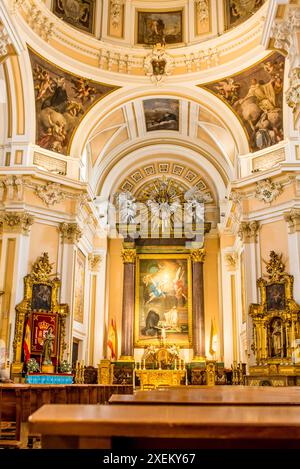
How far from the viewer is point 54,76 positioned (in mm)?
16078

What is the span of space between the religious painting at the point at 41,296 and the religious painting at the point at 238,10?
10.8 metres

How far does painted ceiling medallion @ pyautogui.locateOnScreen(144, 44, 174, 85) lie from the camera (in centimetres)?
1703

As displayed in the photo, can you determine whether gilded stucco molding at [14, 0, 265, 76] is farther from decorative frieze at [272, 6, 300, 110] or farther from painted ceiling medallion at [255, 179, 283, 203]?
decorative frieze at [272, 6, 300, 110]

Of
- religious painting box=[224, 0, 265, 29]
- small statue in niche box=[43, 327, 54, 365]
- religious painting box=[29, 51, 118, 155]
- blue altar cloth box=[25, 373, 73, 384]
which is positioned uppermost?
religious painting box=[224, 0, 265, 29]

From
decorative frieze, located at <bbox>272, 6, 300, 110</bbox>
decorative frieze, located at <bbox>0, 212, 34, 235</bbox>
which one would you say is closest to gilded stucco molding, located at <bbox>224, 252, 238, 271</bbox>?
decorative frieze, located at <bbox>0, 212, 34, 235</bbox>

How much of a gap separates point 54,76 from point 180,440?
16114 millimetres

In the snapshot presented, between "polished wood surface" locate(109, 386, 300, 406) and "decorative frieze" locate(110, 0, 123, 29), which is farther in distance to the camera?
"decorative frieze" locate(110, 0, 123, 29)

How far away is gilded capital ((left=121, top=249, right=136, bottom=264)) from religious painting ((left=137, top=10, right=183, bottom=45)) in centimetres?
856

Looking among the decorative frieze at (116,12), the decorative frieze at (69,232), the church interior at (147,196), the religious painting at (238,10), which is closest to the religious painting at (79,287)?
the church interior at (147,196)

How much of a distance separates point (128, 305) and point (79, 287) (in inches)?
125

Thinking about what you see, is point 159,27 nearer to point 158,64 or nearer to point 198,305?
point 158,64

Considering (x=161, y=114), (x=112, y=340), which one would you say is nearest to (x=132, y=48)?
(x=161, y=114)

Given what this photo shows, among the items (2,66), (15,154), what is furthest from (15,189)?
(2,66)

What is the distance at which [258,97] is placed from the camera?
16234mm
